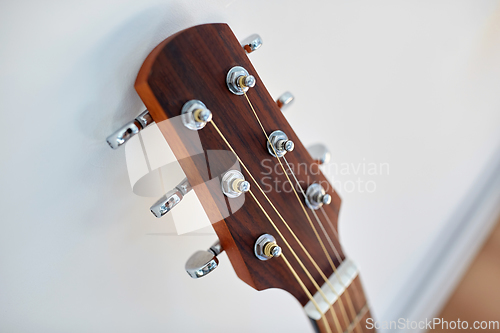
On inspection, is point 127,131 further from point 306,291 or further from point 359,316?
point 359,316

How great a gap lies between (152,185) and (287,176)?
18cm

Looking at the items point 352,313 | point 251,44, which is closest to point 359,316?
point 352,313

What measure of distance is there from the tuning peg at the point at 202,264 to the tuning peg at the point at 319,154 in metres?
0.20

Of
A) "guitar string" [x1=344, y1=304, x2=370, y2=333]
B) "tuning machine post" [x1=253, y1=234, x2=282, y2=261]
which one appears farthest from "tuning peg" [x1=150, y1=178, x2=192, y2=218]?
"guitar string" [x1=344, y1=304, x2=370, y2=333]

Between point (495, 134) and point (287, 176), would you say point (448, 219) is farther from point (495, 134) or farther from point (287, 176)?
point (287, 176)

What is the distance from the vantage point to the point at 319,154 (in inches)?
19.7

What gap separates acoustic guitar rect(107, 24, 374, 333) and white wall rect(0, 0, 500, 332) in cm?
7

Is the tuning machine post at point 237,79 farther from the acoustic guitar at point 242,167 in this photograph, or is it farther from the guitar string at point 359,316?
the guitar string at point 359,316

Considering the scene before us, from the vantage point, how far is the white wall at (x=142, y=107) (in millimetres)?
335

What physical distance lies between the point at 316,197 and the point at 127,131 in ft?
0.91

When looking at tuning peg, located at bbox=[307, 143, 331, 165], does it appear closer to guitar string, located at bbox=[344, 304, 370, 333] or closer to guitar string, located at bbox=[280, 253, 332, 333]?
guitar string, located at bbox=[280, 253, 332, 333]

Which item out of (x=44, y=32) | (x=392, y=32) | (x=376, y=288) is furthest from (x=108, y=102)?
(x=376, y=288)

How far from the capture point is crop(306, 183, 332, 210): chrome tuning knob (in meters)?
0.48

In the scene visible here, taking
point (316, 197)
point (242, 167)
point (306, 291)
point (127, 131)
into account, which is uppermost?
point (127, 131)
